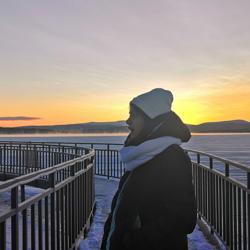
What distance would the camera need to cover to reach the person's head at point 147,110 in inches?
106

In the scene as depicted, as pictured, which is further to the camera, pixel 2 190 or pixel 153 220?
pixel 2 190

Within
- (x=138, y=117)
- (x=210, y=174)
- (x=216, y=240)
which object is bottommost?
(x=216, y=240)

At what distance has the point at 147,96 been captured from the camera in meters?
2.76

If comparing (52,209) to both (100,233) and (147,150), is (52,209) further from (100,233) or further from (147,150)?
(100,233)

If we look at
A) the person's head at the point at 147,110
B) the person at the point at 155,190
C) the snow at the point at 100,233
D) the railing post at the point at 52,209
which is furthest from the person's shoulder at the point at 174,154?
the railing post at the point at 52,209

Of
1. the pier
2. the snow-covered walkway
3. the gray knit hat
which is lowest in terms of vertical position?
the snow-covered walkway

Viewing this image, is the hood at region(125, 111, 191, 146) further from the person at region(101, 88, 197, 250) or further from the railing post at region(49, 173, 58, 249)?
the railing post at region(49, 173, 58, 249)

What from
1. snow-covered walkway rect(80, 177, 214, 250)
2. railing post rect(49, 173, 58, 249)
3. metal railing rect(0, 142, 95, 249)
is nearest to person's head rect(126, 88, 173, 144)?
metal railing rect(0, 142, 95, 249)

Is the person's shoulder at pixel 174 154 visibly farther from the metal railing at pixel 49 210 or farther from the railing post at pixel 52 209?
the railing post at pixel 52 209

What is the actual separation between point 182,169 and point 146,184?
22cm

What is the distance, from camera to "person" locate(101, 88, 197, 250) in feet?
8.29

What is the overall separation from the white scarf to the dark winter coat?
3 cm

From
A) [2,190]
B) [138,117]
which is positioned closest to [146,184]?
[138,117]

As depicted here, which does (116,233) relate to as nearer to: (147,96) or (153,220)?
(153,220)
